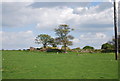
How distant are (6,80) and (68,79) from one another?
2.72m

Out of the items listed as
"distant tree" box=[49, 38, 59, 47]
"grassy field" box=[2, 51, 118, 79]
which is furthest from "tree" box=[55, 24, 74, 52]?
"grassy field" box=[2, 51, 118, 79]

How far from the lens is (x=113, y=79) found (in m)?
10.5

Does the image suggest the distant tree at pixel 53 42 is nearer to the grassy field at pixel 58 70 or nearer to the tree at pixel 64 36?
the tree at pixel 64 36

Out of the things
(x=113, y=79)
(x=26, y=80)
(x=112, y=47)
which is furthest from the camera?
(x=112, y=47)

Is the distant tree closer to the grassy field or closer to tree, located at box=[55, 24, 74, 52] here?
tree, located at box=[55, 24, 74, 52]

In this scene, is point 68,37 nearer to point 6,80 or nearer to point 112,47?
point 112,47

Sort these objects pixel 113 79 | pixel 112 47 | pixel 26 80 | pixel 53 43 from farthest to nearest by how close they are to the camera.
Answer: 1. pixel 53 43
2. pixel 112 47
3. pixel 113 79
4. pixel 26 80

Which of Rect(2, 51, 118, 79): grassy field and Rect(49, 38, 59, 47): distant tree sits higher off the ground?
Rect(49, 38, 59, 47): distant tree

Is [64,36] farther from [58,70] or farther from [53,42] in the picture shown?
[58,70]

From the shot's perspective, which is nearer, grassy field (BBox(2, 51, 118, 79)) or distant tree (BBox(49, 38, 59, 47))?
grassy field (BBox(2, 51, 118, 79))

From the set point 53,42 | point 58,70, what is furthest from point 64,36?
point 58,70

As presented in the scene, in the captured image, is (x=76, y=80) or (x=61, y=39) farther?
(x=61, y=39)

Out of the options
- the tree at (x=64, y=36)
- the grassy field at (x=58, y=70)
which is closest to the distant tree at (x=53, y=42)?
the tree at (x=64, y=36)

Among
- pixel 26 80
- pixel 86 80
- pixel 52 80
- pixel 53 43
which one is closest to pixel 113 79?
pixel 86 80
